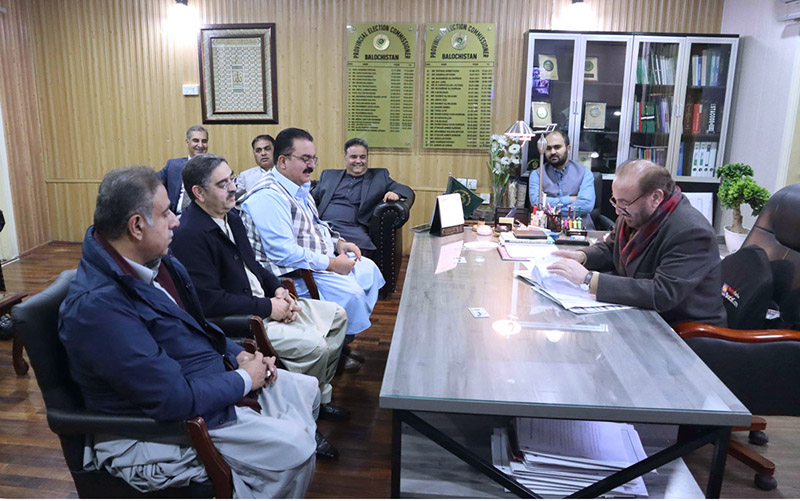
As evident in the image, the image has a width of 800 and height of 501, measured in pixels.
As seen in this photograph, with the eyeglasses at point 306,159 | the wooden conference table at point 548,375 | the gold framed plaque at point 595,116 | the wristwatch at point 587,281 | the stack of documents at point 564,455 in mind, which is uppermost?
the gold framed plaque at point 595,116

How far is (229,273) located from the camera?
7.55 ft

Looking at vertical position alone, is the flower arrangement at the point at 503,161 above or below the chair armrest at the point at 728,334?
above

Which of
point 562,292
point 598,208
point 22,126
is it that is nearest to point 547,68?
point 598,208

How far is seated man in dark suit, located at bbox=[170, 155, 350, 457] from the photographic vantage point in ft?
7.16

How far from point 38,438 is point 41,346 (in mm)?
1407

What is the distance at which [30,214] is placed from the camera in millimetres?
5672

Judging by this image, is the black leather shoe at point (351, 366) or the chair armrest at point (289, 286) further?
the black leather shoe at point (351, 366)

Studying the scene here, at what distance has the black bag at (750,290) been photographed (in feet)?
7.35

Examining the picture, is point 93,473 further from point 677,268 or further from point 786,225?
point 786,225

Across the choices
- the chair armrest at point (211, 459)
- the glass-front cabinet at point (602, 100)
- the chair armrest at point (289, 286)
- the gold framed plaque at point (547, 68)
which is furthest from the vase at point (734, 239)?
the chair armrest at point (211, 459)

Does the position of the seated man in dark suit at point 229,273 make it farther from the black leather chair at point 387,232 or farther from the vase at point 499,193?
the vase at point 499,193

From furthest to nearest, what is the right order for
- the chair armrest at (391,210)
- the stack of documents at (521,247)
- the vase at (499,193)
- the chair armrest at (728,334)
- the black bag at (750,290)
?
the chair armrest at (391,210) < the vase at (499,193) < the stack of documents at (521,247) < the black bag at (750,290) < the chair armrest at (728,334)

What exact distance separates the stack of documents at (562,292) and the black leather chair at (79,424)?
124 cm

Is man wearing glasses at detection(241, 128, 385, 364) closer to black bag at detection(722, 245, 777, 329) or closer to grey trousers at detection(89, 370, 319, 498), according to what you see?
grey trousers at detection(89, 370, 319, 498)
